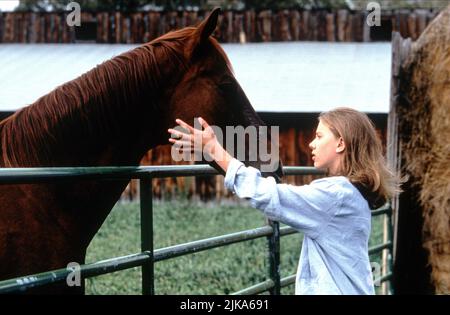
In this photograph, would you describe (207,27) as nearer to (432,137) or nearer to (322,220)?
(322,220)

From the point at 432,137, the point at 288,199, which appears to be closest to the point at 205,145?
the point at 288,199

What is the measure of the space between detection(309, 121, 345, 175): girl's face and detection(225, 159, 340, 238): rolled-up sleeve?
15 centimetres

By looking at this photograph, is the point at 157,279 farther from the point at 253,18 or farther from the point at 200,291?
the point at 253,18

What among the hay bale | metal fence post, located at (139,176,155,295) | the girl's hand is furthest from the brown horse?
the hay bale

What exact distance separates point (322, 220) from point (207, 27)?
1017mm

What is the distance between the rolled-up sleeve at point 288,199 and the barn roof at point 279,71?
39.0 ft

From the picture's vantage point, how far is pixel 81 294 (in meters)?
2.34

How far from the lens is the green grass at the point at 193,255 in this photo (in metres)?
6.10

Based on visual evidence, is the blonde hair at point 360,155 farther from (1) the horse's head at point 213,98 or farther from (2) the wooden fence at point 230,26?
(2) the wooden fence at point 230,26

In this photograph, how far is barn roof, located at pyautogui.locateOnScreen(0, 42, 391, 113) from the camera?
48.2ft

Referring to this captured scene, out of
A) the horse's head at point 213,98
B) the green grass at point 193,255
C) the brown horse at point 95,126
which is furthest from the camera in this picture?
the green grass at point 193,255

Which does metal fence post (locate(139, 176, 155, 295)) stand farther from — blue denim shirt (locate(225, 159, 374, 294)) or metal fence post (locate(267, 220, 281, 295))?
metal fence post (locate(267, 220, 281, 295))

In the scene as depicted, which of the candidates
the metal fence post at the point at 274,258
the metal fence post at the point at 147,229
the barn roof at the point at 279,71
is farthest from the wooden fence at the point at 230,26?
the metal fence post at the point at 147,229

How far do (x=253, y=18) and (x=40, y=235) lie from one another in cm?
1717
